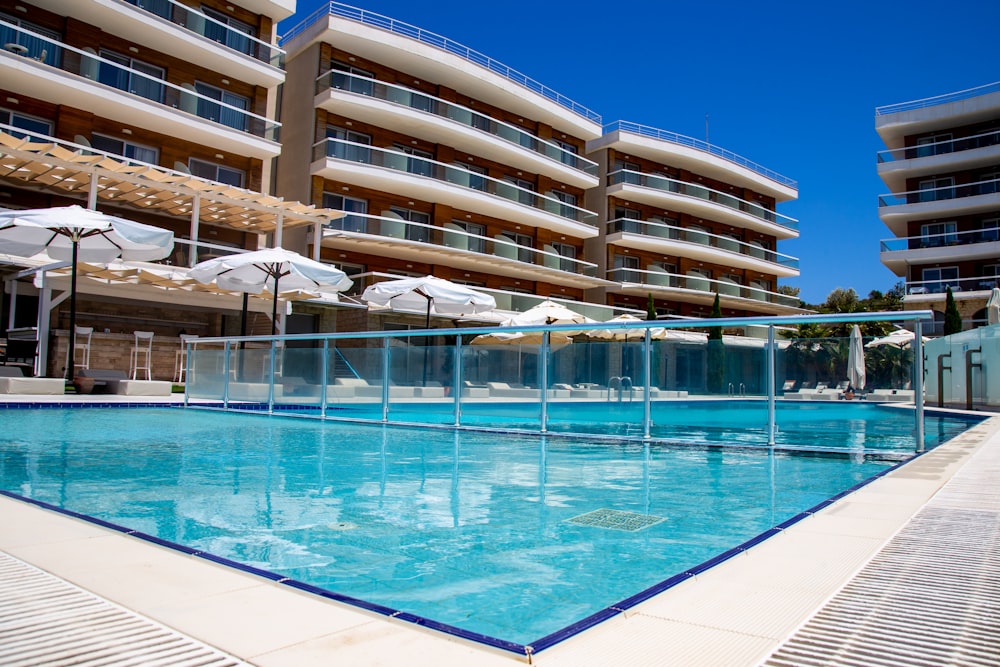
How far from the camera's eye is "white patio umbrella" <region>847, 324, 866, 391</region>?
8.62m

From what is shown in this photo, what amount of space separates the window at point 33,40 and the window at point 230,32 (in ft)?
15.6

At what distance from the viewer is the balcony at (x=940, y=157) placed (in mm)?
37781

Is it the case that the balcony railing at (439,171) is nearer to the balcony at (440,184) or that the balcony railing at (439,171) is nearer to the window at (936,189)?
the balcony at (440,184)

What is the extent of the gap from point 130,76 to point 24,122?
3319mm

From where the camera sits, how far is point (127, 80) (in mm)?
21828

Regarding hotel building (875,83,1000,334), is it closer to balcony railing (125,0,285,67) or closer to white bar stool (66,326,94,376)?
balcony railing (125,0,285,67)

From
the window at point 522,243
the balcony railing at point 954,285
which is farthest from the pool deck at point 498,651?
the balcony railing at point 954,285

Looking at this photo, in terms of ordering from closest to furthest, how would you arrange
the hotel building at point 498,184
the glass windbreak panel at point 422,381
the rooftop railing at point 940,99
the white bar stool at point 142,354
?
the glass windbreak panel at point 422,381 → the white bar stool at point 142,354 → the hotel building at point 498,184 → the rooftop railing at point 940,99

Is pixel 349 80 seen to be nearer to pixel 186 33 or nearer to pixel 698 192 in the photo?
pixel 186 33

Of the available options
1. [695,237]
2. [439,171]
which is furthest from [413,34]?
[695,237]

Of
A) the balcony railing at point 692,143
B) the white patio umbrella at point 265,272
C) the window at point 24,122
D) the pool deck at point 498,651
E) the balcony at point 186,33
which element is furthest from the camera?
the balcony railing at point 692,143

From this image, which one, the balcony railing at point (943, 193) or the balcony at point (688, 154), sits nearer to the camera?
the balcony railing at point (943, 193)

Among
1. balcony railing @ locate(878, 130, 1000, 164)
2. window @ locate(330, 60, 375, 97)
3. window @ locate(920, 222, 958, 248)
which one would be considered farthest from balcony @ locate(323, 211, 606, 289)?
balcony railing @ locate(878, 130, 1000, 164)

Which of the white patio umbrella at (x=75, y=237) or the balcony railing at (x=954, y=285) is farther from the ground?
the balcony railing at (x=954, y=285)
